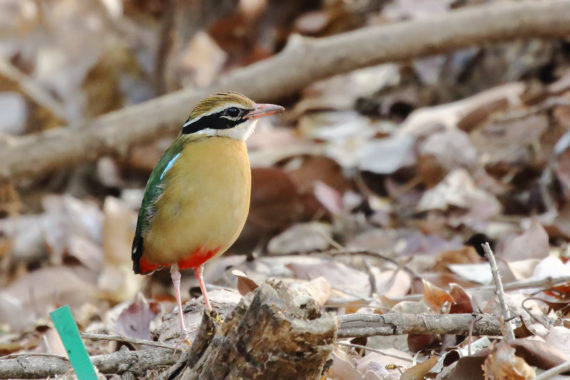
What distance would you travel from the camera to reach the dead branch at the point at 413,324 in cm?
334

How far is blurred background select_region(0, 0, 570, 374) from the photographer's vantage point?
596cm

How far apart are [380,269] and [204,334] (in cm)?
278

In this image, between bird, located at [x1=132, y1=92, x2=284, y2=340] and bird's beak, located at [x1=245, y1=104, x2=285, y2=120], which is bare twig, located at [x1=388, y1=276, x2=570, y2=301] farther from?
bird's beak, located at [x1=245, y1=104, x2=285, y2=120]

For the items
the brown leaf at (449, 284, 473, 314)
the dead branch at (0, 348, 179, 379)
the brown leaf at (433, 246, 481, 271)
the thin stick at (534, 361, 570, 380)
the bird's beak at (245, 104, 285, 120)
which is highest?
the bird's beak at (245, 104, 285, 120)

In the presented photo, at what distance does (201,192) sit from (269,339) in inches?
56.6

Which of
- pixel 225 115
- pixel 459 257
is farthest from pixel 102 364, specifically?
pixel 459 257

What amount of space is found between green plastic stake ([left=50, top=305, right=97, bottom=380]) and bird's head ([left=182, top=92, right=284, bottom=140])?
1728mm

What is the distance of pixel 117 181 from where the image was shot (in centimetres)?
859

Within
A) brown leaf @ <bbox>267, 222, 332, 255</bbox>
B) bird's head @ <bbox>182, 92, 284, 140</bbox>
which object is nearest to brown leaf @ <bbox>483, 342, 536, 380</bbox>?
bird's head @ <bbox>182, 92, 284, 140</bbox>

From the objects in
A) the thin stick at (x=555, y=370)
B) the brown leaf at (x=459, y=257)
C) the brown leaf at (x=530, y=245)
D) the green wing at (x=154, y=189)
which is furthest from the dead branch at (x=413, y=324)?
the brown leaf at (x=459, y=257)

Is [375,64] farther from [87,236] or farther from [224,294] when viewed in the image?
[224,294]

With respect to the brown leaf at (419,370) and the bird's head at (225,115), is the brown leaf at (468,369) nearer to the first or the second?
the brown leaf at (419,370)

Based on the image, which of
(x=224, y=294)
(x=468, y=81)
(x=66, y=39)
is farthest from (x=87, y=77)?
(x=224, y=294)

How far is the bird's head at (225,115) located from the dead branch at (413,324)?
1.39 metres
